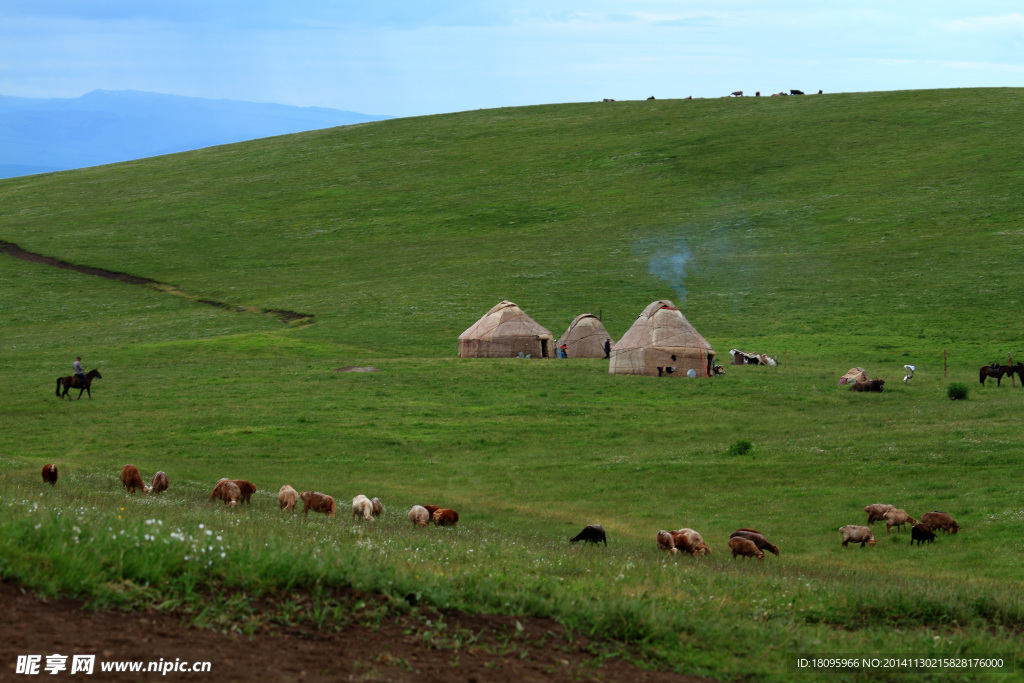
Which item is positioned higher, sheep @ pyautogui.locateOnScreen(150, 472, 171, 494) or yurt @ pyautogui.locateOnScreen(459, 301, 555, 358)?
yurt @ pyautogui.locateOnScreen(459, 301, 555, 358)

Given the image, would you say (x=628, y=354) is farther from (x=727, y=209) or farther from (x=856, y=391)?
(x=727, y=209)

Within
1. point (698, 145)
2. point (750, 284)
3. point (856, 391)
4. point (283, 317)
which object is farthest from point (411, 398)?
point (698, 145)

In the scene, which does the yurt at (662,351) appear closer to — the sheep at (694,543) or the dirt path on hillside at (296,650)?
the sheep at (694,543)

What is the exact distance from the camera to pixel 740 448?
28.1m

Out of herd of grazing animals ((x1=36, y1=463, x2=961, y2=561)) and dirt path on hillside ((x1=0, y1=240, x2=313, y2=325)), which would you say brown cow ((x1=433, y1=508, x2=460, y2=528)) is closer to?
herd of grazing animals ((x1=36, y1=463, x2=961, y2=561))

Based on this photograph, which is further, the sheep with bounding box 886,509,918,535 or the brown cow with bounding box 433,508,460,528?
the brown cow with bounding box 433,508,460,528

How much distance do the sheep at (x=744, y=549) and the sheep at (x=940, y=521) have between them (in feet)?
15.1

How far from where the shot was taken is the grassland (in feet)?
33.3

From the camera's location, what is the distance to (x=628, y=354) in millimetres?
45938

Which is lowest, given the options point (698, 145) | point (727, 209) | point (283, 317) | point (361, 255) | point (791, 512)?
point (791, 512)

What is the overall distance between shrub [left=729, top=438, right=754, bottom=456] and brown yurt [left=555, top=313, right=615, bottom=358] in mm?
26045

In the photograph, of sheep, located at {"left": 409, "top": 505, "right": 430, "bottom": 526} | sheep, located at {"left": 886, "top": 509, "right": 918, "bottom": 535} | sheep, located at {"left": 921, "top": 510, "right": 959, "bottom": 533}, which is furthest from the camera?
sheep, located at {"left": 886, "top": 509, "right": 918, "bottom": 535}

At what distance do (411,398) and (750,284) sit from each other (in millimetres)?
39620

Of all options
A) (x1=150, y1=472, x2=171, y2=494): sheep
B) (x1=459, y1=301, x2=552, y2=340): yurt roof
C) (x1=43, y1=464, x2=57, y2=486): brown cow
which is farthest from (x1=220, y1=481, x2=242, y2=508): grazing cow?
(x1=459, y1=301, x2=552, y2=340): yurt roof
